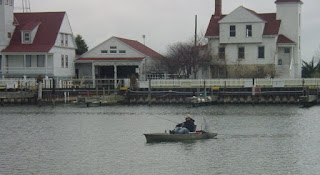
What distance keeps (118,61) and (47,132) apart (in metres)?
35.3

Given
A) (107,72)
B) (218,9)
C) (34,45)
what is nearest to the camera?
(34,45)

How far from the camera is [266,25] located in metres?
84.8

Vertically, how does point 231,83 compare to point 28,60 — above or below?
below

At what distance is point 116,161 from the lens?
121 ft

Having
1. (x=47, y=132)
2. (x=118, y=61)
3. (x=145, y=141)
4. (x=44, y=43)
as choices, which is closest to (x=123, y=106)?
(x=118, y=61)

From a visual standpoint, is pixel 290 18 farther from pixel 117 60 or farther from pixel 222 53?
pixel 117 60

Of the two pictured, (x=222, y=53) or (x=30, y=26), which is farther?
(x=30, y=26)

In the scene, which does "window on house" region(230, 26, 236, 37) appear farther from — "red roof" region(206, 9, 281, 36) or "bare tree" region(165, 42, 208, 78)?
"bare tree" region(165, 42, 208, 78)

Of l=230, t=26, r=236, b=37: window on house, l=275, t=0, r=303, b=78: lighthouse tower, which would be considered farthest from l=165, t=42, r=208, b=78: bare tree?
l=275, t=0, r=303, b=78: lighthouse tower

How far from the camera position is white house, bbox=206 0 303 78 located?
8300cm

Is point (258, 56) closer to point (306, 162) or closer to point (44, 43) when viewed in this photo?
point (44, 43)

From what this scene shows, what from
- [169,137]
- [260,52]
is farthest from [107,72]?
[169,137]

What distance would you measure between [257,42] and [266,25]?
294 centimetres

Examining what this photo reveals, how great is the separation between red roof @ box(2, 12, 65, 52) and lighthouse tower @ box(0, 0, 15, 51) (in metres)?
0.80
